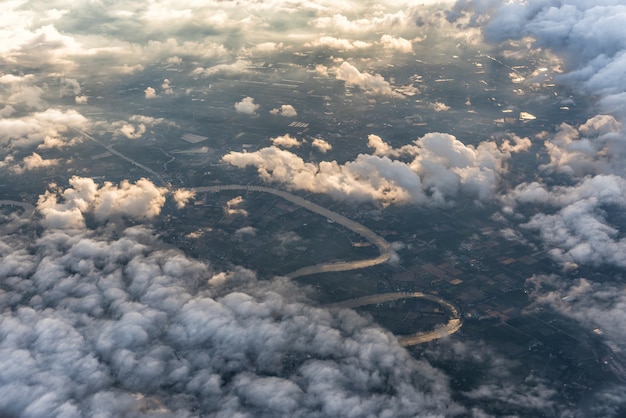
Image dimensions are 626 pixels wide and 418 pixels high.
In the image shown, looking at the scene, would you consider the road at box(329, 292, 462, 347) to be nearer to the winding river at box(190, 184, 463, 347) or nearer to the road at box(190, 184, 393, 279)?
the winding river at box(190, 184, 463, 347)

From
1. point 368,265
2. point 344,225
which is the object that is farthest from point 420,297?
point 344,225

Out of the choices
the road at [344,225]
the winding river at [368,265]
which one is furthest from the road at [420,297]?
the road at [344,225]

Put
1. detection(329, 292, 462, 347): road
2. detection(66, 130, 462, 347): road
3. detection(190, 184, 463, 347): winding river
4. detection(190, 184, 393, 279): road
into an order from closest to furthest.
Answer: detection(329, 292, 462, 347): road, detection(190, 184, 463, 347): winding river, detection(66, 130, 462, 347): road, detection(190, 184, 393, 279): road

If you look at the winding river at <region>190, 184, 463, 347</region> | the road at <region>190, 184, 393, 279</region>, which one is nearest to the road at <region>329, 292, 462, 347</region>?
the winding river at <region>190, 184, 463, 347</region>

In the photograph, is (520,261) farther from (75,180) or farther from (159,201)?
(75,180)

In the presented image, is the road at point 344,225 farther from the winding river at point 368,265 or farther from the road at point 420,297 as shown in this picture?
the road at point 420,297

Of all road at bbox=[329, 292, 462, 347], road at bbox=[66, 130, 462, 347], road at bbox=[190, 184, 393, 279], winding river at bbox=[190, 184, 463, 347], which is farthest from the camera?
road at bbox=[190, 184, 393, 279]

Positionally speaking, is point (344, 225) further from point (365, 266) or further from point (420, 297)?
point (420, 297)

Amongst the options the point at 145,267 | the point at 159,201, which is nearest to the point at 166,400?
the point at 145,267

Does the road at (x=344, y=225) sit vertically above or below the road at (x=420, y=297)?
above

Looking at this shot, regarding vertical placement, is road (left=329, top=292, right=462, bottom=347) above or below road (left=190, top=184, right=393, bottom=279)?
below

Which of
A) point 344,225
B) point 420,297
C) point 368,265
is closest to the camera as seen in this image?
point 420,297
